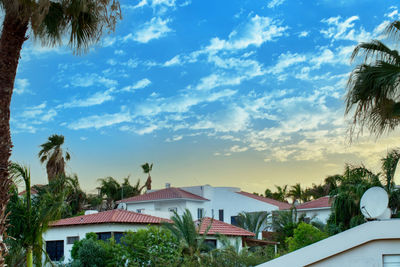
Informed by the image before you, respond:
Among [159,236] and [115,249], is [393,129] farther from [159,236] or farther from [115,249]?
[115,249]

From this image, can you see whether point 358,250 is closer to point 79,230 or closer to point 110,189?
point 79,230

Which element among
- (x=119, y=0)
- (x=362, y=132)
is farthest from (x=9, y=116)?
(x=362, y=132)

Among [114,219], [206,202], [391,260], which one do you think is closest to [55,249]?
[114,219]

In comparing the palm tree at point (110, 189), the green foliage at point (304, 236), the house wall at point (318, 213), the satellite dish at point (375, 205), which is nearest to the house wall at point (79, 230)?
the green foliage at point (304, 236)

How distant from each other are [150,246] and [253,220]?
25087 mm

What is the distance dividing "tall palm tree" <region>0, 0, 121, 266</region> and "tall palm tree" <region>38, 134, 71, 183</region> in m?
37.7

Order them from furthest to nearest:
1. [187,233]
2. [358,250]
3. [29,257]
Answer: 1. [187,233]
2. [29,257]
3. [358,250]

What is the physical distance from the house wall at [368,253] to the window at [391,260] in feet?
0.34

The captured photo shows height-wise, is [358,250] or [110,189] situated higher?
[110,189]

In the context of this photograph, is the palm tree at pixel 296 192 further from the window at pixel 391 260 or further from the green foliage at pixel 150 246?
the window at pixel 391 260

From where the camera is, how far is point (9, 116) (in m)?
11.6

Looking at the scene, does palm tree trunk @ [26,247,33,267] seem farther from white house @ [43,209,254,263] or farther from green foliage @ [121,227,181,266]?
white house @ [43,209,254,263]

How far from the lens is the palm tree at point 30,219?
1507 cm

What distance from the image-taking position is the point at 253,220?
48.1 meters
